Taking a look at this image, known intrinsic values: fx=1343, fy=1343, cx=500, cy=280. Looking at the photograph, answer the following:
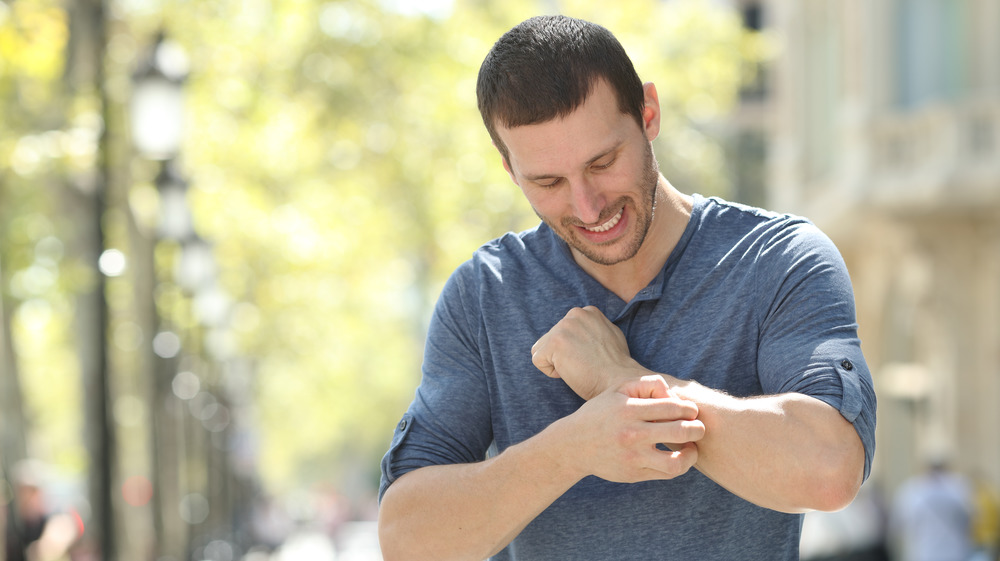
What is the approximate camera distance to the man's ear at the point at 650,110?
2527 mm

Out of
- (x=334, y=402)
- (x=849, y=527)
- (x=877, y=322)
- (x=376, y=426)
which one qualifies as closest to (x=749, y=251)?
(x=849, y=527)

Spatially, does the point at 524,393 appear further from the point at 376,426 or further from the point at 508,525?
the point at 376,426

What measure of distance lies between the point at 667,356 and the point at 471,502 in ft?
1.50

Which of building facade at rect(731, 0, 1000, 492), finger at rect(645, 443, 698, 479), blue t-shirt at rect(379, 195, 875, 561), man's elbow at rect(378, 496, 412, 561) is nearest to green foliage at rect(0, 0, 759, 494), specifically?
building facade at rect(731, 0, 1000, 492)

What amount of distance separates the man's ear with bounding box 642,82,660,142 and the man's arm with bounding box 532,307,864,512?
0.50 meters

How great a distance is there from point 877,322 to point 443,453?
67.5 feet

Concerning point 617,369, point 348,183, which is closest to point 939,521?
point 617,369

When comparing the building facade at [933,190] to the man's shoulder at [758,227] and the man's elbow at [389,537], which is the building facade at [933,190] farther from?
the man's elbow at [389,537]

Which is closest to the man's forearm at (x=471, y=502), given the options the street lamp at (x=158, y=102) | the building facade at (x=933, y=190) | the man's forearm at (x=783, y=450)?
the man's forearm at (x=783, y=450)

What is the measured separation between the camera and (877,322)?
22078 mm

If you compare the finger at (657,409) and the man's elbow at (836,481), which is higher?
the finger at (657,409)

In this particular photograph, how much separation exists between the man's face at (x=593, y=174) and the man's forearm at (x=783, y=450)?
369 millimetres

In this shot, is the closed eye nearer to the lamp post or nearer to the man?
the man

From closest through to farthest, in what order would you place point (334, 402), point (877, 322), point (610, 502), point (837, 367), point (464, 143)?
point (837, 367) → point (610, 502) → point (877, 322) → point (464, 143) → point (334, 402)
